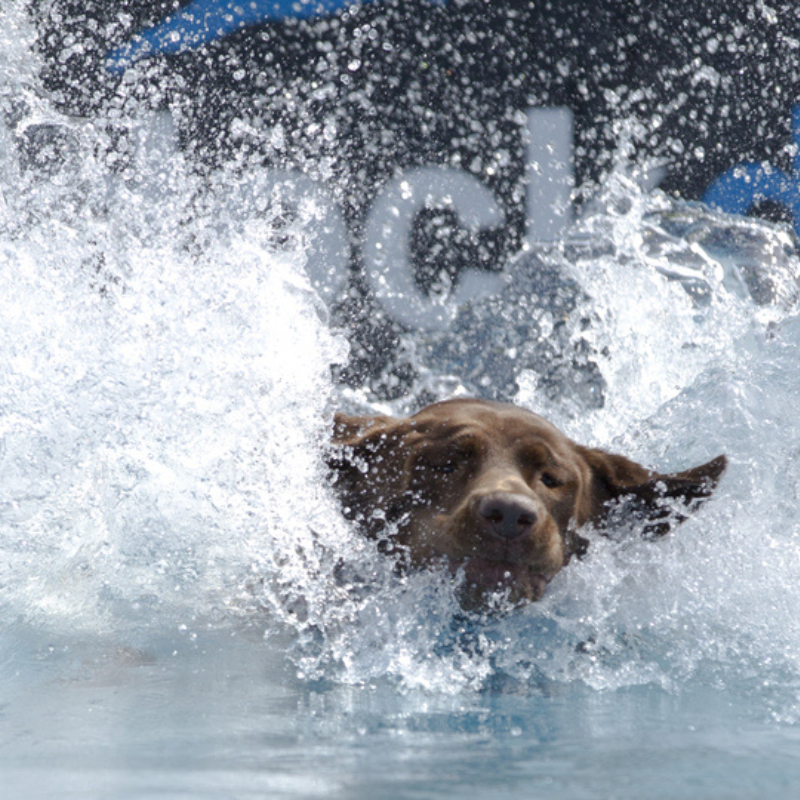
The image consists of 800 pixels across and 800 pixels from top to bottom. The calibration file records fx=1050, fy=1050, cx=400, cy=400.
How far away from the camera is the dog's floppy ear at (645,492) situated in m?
3.32

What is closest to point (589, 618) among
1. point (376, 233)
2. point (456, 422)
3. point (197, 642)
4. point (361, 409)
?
point (456, 422)

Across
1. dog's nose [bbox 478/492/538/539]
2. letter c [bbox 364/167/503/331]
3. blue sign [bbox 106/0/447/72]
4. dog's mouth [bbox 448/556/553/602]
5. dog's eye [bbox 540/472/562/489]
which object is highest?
blue sign [bbox 106/0/447/72]

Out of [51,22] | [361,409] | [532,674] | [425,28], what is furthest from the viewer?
[425,28]

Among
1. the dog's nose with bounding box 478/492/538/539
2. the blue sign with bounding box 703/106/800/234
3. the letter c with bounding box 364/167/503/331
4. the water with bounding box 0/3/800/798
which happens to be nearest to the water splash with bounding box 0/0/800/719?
the water with bounding box 0/3/800/798

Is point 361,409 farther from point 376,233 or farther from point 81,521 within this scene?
point 81,521

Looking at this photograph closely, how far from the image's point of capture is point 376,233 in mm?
6941

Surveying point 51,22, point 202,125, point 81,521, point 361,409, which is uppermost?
point 51,22

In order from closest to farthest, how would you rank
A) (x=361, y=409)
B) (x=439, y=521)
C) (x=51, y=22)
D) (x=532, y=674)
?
(x=532, y=674) → (x=439, y=521) → (x=361, y=409) → (x=51, y=22)

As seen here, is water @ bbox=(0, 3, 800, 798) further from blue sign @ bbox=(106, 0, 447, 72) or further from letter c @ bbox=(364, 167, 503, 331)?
blue sign @ bbox=(106, 0, 447, 72)

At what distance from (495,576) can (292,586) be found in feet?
1.97

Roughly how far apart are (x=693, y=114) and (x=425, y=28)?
6.38ft

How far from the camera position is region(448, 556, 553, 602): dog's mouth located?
109 inches

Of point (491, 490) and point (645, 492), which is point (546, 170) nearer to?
point (645, 492)

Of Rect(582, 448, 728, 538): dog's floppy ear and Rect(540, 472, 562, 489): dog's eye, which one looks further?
Rect(582, 448, 728, 538): dog's floppy ear
